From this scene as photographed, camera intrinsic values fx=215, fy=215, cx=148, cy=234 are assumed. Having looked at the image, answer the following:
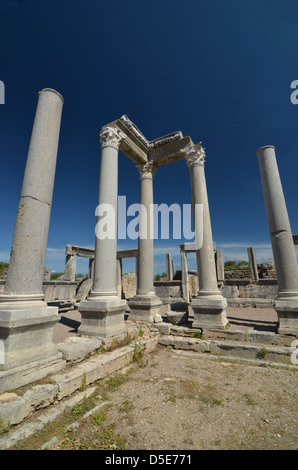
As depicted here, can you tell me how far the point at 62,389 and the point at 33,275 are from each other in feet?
5.92

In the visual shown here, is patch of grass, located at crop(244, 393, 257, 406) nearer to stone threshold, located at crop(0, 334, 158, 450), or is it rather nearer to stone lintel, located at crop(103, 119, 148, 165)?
stone threshold, located at crop(0, 334, 158, 450)

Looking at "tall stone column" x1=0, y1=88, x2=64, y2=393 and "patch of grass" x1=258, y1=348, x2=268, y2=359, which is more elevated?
"tall stone column" x1=0, y1=88, x2=64, y2=393

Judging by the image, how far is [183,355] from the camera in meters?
5.48

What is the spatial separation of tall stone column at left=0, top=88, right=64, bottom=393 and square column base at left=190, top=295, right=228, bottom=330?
426 centimetres

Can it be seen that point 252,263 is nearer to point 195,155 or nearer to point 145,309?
point 195,155

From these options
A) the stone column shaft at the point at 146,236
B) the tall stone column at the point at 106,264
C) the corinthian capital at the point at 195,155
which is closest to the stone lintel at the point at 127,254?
the stone column shaft at the point at 146,236

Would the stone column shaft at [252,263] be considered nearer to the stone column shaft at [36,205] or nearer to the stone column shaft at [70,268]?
the stone column shaft at [70,268]

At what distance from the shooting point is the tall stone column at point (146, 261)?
733cm

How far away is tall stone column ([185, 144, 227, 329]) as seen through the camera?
646 cm

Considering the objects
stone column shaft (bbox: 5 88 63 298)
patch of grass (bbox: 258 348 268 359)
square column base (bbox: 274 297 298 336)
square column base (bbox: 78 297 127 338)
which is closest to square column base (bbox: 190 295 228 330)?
patch of grass (bbox: 258 348 268 359)

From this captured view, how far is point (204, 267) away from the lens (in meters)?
7.18

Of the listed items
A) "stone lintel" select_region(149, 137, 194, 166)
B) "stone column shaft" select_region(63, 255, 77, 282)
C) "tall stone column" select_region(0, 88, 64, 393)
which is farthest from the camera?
"stone column shaft" select_region(63, 255, 77, 282)

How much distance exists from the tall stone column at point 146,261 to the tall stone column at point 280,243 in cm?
379

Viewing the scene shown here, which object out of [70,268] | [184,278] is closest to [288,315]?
[184,278]
